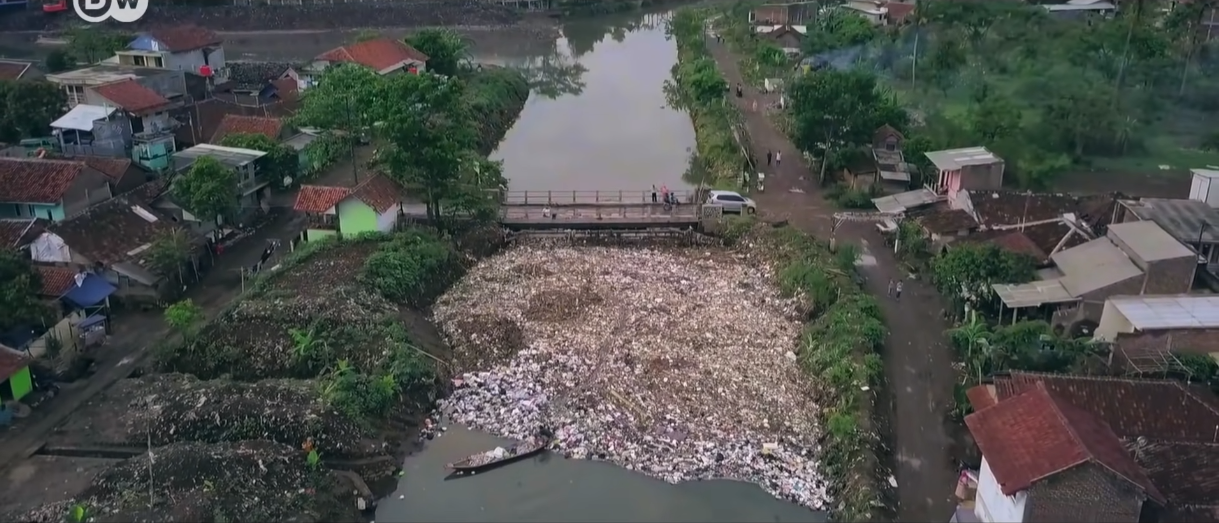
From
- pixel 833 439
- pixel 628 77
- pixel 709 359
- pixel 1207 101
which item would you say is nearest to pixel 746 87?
pixel 628 77

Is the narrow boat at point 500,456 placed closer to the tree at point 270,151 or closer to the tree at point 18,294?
the tree at point 18,294

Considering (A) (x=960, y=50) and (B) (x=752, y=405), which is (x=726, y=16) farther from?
(B) (x=752, y=405)

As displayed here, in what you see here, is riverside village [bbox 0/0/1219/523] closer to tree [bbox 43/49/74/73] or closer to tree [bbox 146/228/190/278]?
tree [bbox 146/228/190/278]

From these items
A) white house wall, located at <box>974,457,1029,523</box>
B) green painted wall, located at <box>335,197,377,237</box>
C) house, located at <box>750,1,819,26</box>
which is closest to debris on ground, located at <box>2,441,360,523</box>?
green painted wall, located at <box>335,197,377,237</box>

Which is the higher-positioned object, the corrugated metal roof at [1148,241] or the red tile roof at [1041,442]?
the corrugated metal roof at [1148,241]

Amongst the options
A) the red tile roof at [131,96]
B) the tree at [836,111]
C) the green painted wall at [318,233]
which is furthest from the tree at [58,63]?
the tree at [836,111]
